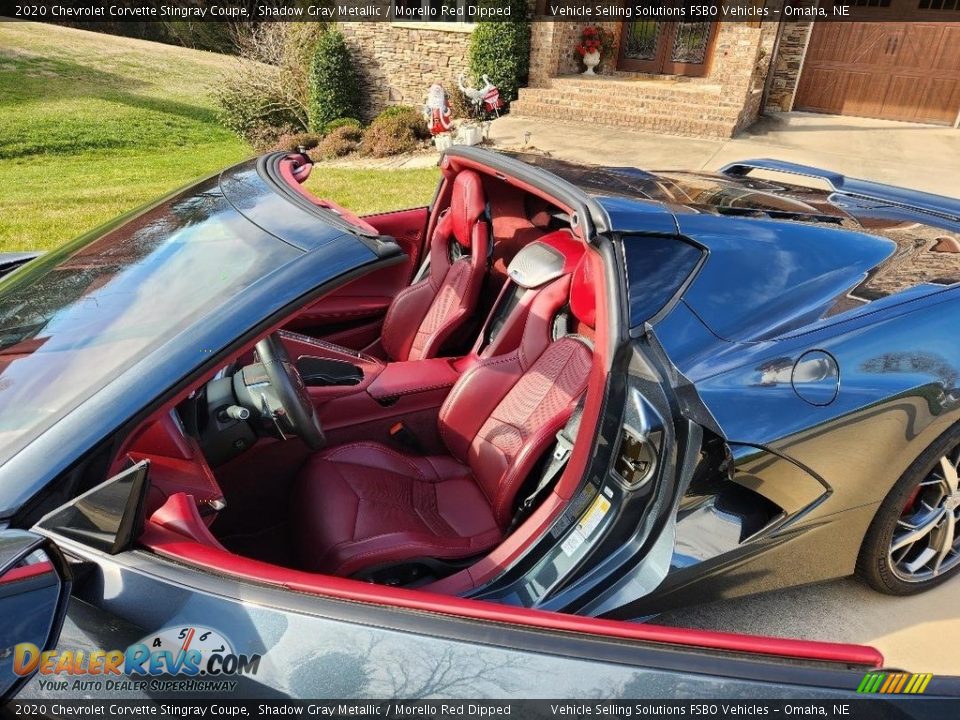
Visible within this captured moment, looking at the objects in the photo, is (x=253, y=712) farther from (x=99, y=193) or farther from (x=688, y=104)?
(x=688, y=104)

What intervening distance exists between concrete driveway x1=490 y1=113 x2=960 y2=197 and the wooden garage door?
1.24 ft

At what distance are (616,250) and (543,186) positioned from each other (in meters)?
0.49

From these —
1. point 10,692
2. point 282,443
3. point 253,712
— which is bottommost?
point 282,443

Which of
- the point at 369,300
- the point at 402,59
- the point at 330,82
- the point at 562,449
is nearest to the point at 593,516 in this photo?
the point at 562,449

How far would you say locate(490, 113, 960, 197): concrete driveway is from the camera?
340 inches

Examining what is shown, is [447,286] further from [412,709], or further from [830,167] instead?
[830,167]

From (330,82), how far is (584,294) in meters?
12.2

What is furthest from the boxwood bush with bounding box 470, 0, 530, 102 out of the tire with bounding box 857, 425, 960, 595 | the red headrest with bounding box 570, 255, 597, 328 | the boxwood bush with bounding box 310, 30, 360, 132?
the tire with bounding box 857, 425, 960, 595

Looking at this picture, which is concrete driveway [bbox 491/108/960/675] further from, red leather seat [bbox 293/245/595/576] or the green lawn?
the green lawn

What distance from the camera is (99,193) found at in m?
8.14

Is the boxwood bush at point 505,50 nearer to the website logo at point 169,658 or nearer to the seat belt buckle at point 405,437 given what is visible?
the seat belt buckle at point 405,437

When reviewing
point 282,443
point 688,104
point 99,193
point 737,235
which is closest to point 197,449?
point 282,443

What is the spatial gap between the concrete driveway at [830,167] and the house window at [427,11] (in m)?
3.52

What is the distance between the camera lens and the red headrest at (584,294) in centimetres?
235
